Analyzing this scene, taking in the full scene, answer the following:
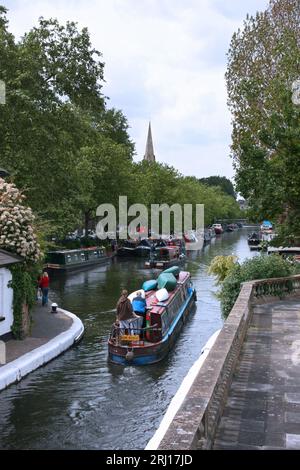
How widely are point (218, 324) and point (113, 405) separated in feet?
41.5

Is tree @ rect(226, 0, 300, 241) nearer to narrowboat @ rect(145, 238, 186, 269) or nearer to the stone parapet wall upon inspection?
the stone parapet wall

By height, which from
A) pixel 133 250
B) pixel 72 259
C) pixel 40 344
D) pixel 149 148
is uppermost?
pixel 149 148

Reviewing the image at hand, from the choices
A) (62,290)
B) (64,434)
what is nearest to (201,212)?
(62,290)

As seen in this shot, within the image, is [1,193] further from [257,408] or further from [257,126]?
[257,126]

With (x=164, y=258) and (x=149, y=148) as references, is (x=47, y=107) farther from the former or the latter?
(x=149, y=148)

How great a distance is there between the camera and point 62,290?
37.8 metres

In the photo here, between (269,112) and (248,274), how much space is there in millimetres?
15439

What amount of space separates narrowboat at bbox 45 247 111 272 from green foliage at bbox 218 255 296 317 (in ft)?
90.9

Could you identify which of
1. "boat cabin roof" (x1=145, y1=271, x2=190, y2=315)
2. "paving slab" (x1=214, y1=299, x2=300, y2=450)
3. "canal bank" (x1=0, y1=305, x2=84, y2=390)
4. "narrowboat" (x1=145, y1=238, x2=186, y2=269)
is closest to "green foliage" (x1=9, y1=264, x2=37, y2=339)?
"canal bank" (x1=0, y1=305, x2=84, y2=390)

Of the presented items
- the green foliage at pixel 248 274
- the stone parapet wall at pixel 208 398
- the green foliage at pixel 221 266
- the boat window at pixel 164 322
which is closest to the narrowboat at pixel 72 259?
the green foliage at pixel 221 266

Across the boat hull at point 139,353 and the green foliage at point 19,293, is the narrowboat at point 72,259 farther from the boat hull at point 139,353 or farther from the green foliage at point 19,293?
the boat hull at point 139,353

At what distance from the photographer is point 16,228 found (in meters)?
19.9

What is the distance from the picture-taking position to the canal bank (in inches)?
651

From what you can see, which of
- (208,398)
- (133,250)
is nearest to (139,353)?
(208,398)
